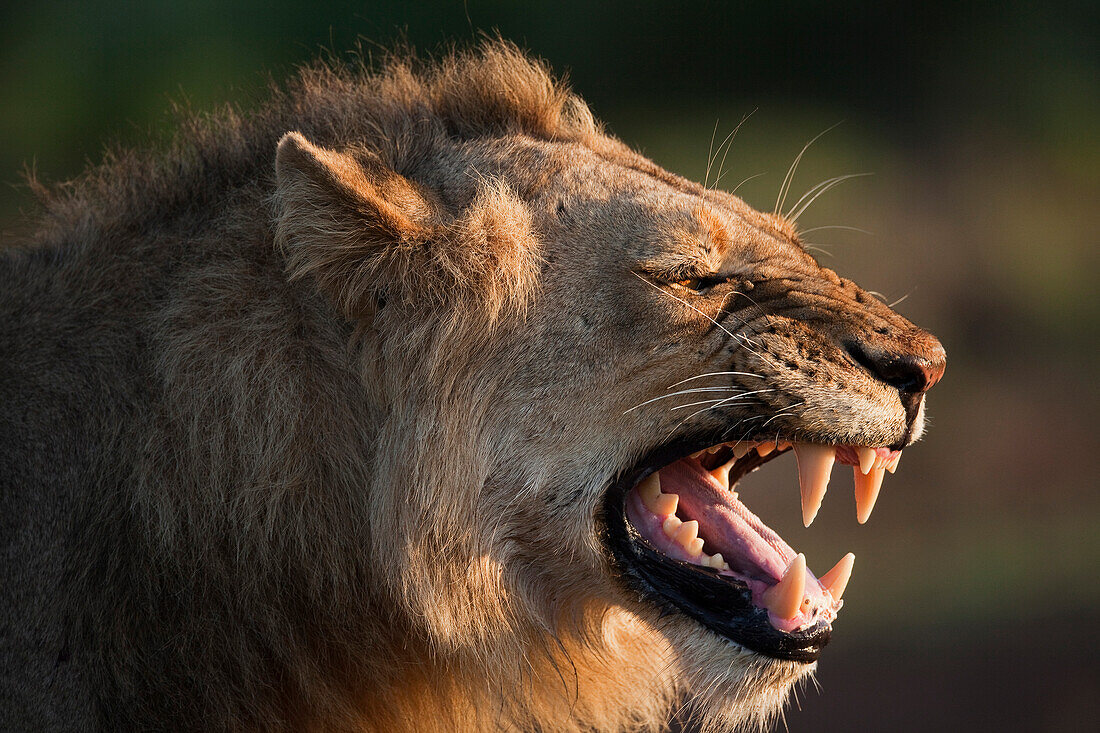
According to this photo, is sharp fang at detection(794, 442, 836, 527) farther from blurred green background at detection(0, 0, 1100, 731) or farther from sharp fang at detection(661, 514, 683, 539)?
blurred green background at detection(0, 0, 1100, 731)

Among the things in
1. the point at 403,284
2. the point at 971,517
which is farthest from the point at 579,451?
the point at 971,517

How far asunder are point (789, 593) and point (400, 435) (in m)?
0.91

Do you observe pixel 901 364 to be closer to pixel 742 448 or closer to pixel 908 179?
pixel 742 448

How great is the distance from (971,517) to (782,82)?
4.45 metres

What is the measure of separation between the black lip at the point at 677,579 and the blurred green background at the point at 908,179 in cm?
363

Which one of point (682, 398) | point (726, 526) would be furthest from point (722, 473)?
point (682, 398)

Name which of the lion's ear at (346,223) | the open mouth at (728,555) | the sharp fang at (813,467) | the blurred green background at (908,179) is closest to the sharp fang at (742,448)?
the open mouth at (728,555)

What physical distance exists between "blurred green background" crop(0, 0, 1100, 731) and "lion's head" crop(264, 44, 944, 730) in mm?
3639

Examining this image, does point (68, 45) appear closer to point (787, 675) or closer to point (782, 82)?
point (782, 82)

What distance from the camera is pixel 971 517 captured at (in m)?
7.97

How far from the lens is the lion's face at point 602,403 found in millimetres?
2441

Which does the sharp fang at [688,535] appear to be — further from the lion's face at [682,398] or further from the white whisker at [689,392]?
the white whisker at [689,392]

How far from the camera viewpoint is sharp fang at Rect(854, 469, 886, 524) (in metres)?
2.70

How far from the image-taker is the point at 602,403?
2.45 m
